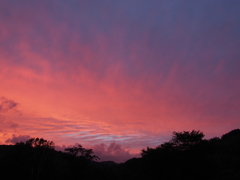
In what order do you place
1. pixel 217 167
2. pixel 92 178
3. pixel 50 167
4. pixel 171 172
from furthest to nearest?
pixel 92 178 < pixel 50 167 < pixel 171 172 < pixel 217 167

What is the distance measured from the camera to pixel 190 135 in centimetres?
3900

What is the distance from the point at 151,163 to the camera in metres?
41.9

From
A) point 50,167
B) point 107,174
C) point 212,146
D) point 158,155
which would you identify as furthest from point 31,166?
point 212,146

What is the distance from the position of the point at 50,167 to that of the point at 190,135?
42.8 metres

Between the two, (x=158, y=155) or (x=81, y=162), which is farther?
(x=81, y=162)

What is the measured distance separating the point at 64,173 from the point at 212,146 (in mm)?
44918

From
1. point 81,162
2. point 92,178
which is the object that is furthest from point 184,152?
point 92,178

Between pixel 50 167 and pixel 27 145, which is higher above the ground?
pixel 27 145

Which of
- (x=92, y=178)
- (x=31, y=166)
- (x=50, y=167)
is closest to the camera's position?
(x=31, y=166)

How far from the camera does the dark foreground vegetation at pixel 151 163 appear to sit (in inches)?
1356

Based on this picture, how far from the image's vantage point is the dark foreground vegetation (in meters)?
34.4

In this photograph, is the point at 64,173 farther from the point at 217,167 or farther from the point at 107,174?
the point at 217,167

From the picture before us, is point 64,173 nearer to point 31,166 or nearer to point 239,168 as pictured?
point 31,166

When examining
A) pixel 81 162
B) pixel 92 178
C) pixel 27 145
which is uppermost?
pixel 27 145
